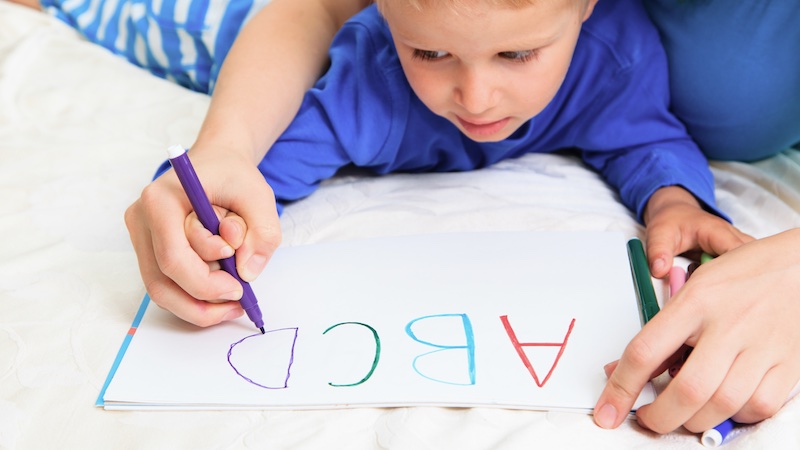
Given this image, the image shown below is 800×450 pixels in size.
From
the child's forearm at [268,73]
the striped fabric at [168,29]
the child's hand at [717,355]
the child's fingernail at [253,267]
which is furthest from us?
the striped fabric at [168,29]

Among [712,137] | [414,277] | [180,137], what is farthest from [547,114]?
[180,137]

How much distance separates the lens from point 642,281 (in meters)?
0.64

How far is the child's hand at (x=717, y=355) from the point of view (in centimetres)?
51

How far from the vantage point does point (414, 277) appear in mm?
666

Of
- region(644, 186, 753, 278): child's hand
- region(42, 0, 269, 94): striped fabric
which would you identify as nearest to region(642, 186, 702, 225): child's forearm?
region(644, 186, 753, 278): child's hand

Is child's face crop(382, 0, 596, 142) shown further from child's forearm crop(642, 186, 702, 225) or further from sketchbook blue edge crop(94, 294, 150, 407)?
sketchbook blue edge crop(94, 294, 150, 407)

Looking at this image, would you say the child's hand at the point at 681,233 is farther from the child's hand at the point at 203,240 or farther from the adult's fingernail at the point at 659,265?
the child's hand at the point at 203,240

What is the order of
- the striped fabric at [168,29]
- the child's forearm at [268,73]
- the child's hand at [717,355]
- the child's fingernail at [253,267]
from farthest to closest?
1. the striped fabric at [168,29]
2. the child's forearm at [268,73]
3. the child's fingernail at [253,267]
4. the child's hand at [717,355]

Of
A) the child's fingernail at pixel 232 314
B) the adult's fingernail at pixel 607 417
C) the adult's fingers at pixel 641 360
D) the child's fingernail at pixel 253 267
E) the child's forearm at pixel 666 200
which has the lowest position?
the child's fingernail at pixel 232 314

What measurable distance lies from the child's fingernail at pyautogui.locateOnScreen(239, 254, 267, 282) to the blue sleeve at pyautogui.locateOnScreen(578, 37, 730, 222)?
39cm

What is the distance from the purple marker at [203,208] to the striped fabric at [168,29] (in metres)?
0.49

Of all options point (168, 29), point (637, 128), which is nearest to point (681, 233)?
point (637, 128)

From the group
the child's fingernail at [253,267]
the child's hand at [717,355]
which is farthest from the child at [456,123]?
the child's hand at [717,355]

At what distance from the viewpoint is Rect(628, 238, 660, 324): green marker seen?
606 millimetres
